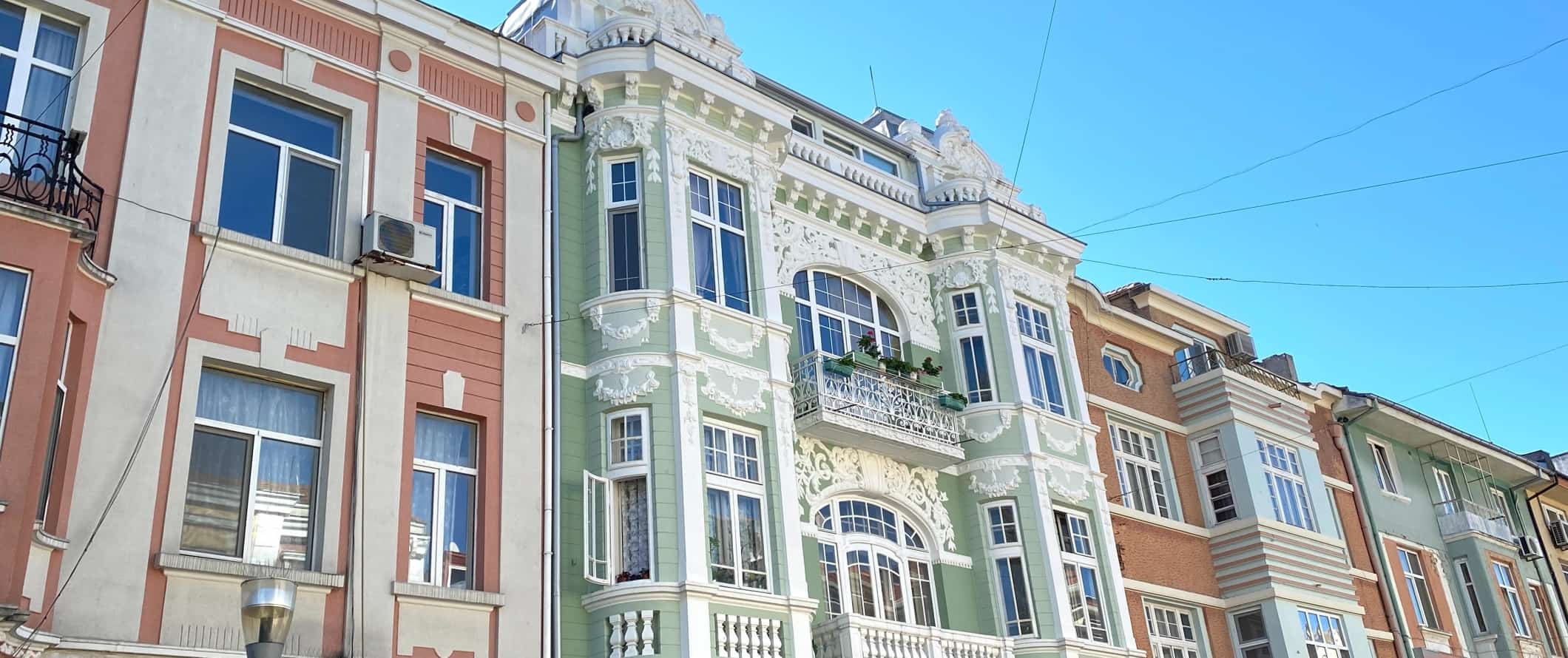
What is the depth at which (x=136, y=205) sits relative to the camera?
12.8 metres

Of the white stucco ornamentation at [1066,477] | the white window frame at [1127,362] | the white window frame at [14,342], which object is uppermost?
the white window frame at [1127,362]

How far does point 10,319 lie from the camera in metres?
10.9

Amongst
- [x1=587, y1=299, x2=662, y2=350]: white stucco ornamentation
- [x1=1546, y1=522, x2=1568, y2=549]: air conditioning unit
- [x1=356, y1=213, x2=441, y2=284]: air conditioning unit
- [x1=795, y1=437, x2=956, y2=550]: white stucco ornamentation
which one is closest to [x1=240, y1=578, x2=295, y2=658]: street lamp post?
[x1=356, y1=213, x2=441, y2=284]: air conditioning unit

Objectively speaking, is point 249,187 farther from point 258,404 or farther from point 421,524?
point 421,524

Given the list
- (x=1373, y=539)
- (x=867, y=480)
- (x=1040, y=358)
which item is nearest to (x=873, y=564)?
(x=867, y=480)

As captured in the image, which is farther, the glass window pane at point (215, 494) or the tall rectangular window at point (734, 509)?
the tall rectangular window at point (734, 509)

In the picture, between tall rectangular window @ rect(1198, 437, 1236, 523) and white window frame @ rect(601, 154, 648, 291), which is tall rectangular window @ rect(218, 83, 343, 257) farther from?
tall rectangular window @ rect(1198, 437, 1236, 523)

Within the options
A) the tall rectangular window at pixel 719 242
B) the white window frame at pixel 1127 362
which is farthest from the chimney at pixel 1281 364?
the tall rectangular window at pixel 719 242

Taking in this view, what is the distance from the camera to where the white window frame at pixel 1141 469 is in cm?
2428

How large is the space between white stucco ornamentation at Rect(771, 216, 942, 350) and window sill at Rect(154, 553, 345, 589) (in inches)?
338

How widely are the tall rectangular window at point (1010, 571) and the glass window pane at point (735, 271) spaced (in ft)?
17.4

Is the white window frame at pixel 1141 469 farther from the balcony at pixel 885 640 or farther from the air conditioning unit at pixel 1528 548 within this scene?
the air conditioning unit at pixel 1528 548

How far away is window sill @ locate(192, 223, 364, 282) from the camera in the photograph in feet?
43.3

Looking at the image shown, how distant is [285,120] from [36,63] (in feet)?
8.52
